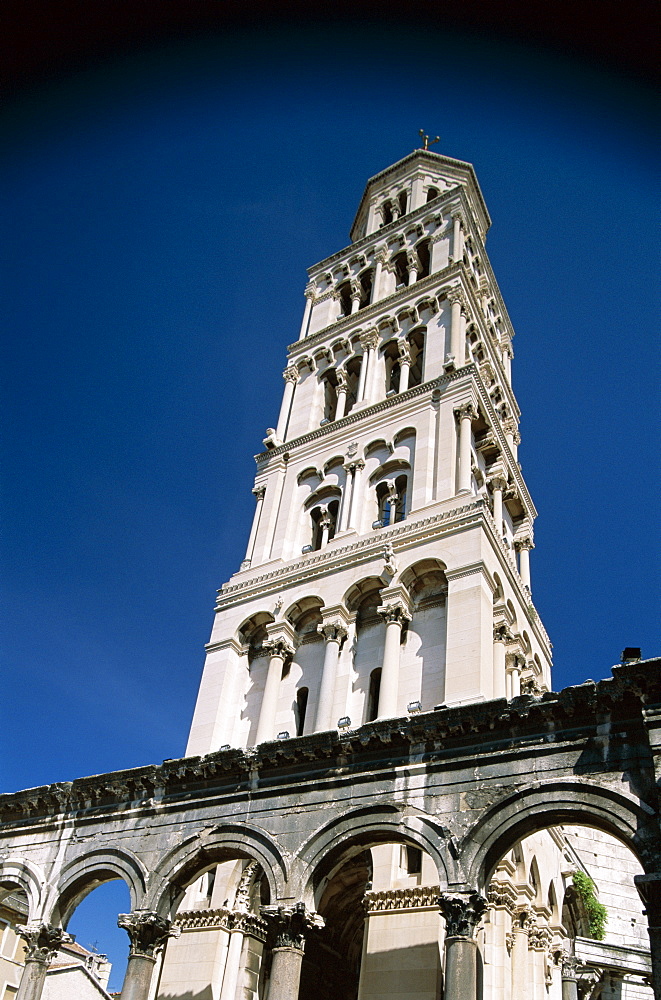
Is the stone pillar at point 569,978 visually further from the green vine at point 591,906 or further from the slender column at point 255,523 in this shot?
the slender column at point 255,523

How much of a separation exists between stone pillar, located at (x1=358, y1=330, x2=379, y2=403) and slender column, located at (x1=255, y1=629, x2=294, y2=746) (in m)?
12.0

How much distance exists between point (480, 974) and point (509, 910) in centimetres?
603

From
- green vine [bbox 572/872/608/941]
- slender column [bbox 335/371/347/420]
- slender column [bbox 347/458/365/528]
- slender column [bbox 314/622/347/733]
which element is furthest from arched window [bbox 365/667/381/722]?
slender column [bbox 335/371/347/420]

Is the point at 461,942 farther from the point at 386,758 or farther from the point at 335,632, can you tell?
the point at 335,632

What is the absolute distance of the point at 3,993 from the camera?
118 ft

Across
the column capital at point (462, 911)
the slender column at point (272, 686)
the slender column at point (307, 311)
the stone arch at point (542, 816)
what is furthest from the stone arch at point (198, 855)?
the slender column at point (307, 311)

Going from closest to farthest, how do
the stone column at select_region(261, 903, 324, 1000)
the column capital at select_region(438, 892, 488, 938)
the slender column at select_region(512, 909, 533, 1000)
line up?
the column capital at select_region(438, 892, 488, 938), the stone column at select_region(261, 903, 324, 1000), the slender column at select_region(512, 909, 533, 1000)

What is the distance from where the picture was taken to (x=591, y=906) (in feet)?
94.3

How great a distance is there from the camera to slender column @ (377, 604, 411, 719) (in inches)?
923

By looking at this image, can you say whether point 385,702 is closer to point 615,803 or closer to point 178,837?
point 178,837

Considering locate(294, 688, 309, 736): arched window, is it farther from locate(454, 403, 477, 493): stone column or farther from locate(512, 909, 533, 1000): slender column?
locate(454, 403, 477, 493): stone column

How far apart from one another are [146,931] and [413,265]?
105 ft

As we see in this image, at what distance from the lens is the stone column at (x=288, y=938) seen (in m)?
15.5

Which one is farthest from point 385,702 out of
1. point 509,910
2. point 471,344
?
point 471,344
